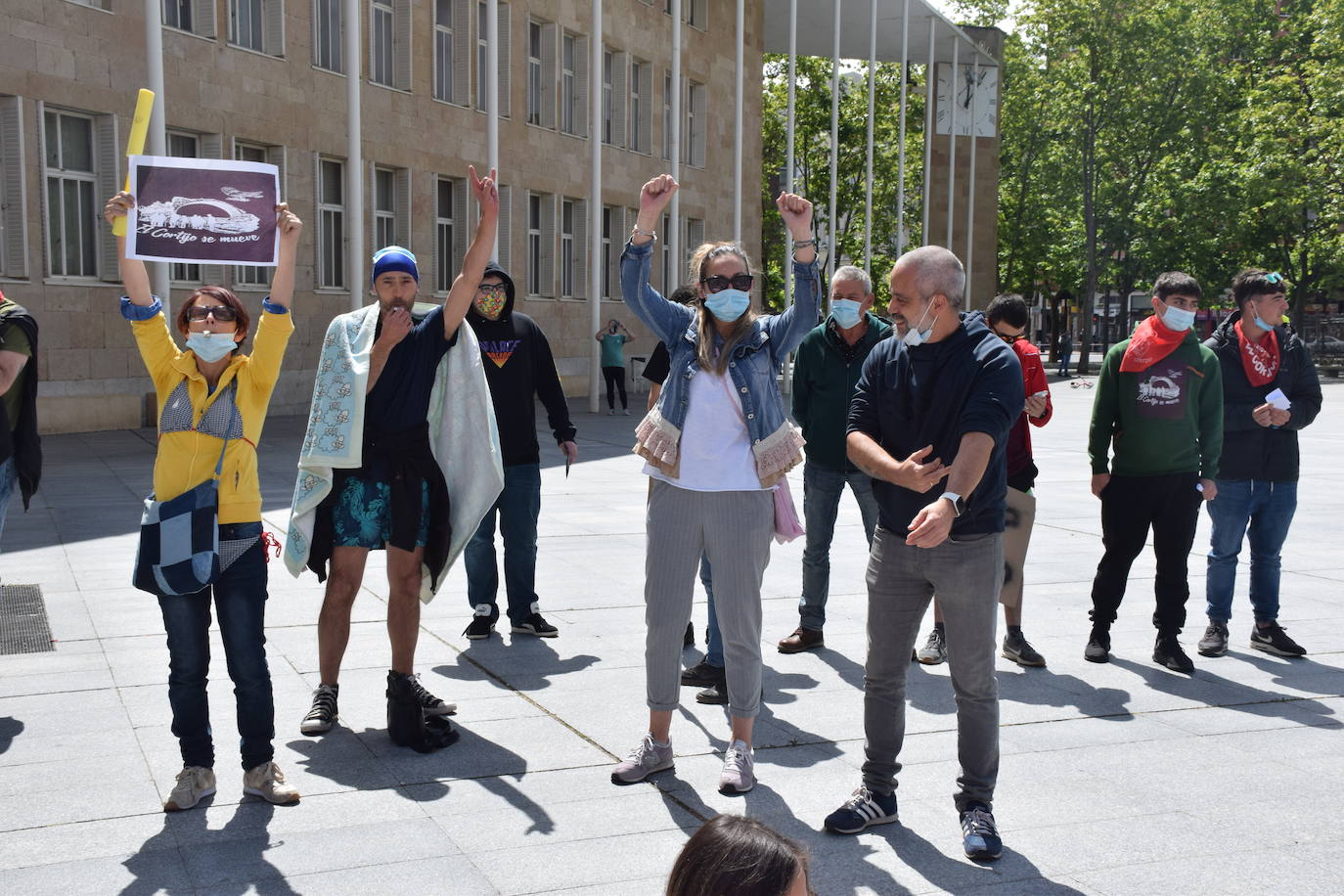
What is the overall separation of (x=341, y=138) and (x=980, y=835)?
22.3 m

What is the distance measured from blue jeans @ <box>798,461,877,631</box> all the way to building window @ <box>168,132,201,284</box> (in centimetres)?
1647

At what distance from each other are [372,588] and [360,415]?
3.45 meters

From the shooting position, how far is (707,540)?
5.05 meters

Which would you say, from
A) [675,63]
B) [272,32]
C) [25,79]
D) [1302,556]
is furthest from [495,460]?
[675,63]

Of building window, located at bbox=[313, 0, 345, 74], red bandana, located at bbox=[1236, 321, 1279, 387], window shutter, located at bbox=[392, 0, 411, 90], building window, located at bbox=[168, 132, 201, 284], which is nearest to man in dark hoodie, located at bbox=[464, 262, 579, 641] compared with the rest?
red bandana, located at bbox=[1236, 321, 1279, 387]

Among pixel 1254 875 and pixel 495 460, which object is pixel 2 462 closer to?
pixel 495 460

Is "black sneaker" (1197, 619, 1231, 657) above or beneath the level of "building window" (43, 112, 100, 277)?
beneath

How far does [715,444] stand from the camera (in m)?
5.01

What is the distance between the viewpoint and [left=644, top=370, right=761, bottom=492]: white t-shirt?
500cm

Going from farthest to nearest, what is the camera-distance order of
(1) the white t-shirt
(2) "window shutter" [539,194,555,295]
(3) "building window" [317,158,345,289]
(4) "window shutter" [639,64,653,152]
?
(4) "window shutter" [639,64,653,152], (2) "window shutter" [539,194,555,295], (3) "building window" [317,158,345,289], (1) the white t-shirt

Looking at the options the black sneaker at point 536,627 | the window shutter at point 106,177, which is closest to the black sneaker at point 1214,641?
the black sneaker at point 536,627

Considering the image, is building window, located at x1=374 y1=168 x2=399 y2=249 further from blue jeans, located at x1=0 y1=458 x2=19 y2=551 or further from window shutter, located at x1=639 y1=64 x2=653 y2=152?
blue jeans, located at x1=0 y1=458 x2=19 y2=551

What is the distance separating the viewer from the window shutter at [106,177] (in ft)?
66.3

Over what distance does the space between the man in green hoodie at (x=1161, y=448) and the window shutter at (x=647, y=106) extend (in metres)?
28.7
